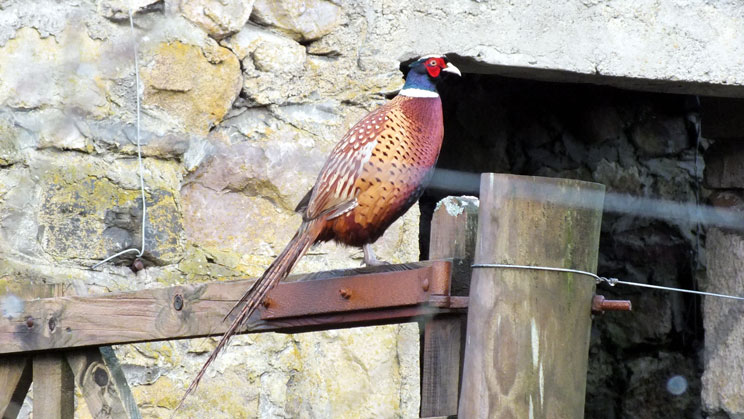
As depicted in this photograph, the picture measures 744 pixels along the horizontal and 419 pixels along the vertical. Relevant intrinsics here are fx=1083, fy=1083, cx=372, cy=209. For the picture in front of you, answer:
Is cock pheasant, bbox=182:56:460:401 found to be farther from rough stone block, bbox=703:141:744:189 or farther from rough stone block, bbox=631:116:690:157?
rough stone block, bbox=631:116:690:157

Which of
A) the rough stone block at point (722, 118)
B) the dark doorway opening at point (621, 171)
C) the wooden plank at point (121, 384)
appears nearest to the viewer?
the wooden plank at point (121, 384)

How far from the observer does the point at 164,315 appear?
213 centimetres

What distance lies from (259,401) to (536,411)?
1.32 m

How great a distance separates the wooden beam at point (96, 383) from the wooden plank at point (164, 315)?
0.06 meters

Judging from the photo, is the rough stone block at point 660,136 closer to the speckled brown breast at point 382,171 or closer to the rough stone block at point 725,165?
the rough stone block at point 725,165

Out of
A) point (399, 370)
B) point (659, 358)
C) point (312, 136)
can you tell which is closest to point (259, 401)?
point (399, 370)

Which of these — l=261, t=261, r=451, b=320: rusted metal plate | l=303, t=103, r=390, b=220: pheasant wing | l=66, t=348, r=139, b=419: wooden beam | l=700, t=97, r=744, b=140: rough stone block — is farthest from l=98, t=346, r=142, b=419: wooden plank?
l=700, t=97, r=744, b=140: rough stone block

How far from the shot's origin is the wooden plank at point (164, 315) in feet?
5.97

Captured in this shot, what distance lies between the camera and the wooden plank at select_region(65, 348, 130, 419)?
2197 mm

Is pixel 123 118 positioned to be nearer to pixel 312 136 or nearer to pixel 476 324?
pixel 312 136

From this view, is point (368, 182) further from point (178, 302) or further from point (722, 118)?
point (722, 118)

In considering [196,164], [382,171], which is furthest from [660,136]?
[382,171]

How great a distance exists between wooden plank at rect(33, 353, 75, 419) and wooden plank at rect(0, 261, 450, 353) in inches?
1.9

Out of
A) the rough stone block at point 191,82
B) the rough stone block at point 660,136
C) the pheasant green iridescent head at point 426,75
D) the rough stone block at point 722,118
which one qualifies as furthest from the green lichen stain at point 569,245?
the rough stone block at point 660,136
